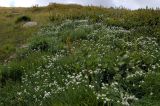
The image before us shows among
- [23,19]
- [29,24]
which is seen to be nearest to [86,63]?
[29,24]

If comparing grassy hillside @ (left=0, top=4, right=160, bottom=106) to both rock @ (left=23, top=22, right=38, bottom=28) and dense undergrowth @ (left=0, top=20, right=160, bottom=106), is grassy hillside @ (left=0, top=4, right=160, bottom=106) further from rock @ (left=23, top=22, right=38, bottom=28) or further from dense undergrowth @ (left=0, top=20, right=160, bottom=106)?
rock @ (left=23, top=22, right=38, bottom=28)

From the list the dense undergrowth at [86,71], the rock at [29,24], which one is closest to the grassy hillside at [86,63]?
the dense undergrowth at [86,71]

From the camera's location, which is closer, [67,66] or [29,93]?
[29,93]

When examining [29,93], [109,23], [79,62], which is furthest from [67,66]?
[109,23]

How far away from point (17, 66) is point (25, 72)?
700 millimetres

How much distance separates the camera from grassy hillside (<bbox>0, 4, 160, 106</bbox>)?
1030 cm

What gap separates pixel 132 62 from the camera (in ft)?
40.4

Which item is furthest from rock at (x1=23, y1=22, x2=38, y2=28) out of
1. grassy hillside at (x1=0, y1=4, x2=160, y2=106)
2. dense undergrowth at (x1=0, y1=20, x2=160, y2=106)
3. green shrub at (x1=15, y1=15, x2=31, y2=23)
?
dense undergrowth at (x1=0, y1=20, x2=160, y2=106)

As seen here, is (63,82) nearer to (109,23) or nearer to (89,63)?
(89,63)

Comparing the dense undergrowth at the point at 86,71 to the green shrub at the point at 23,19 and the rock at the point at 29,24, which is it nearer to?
the rock at the point at 29,24

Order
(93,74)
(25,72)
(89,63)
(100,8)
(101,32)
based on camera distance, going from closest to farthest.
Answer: (93,74)
(89,63)
(25,72)
(101,32)
(100,8)

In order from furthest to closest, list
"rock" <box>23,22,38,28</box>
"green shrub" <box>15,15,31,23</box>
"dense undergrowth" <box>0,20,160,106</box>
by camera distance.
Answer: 1. "green shrub" <box>15,15,31,23</box>
2. "rock" <box>23,22,38,28</box>
3. "dense undergrowth" <box>0,20,160,106</box>

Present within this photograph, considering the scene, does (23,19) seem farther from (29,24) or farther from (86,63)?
(86,63)

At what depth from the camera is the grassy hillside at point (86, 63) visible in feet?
33.8
